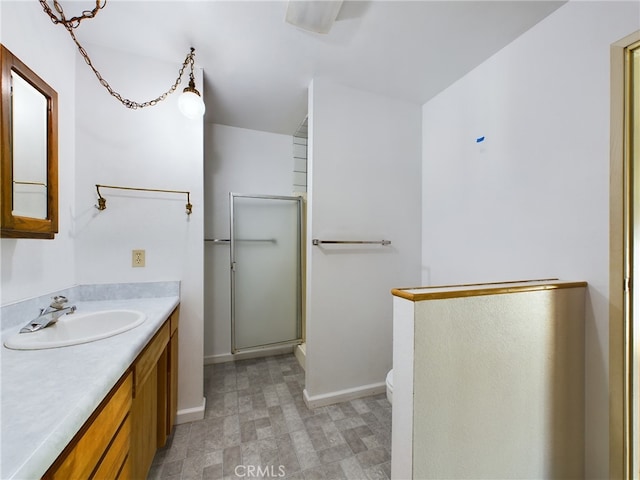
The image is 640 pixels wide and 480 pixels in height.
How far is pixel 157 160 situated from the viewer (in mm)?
1624

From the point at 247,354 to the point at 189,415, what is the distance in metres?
0.96

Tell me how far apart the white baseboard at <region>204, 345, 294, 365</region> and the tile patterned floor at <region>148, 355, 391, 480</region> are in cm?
43

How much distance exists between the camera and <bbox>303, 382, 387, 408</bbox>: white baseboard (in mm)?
1835

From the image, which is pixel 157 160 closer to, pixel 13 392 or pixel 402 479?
pixel 13 392

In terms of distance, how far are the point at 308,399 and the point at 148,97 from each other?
236 centimetres

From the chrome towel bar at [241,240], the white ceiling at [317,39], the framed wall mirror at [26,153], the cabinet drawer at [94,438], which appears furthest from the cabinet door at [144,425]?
the white ceiling at [317,39]

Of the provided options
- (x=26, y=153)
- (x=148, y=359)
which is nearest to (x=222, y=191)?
(x=26, y=153)

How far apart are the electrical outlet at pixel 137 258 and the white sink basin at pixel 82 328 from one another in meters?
0.39

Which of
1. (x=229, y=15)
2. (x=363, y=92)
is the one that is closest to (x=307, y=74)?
(x=363, y=92)

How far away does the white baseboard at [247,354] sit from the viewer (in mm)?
2500

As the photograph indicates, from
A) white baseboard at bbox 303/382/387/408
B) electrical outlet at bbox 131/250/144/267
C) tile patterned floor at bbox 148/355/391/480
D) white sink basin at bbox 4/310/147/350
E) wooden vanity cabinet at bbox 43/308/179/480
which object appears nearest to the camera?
wooden vanity cabinet at bbox 43/308/179/480

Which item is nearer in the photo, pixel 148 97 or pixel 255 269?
pixel 148 97

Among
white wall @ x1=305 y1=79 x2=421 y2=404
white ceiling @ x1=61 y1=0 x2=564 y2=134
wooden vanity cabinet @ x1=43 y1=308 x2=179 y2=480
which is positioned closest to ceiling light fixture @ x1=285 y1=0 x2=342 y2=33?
white ceiling @ x1=61 y1=0 x2=564 y2=134

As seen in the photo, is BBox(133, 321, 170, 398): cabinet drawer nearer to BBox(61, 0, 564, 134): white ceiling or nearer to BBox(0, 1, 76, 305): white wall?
BBox(0, 1, 76, 305): white wall
